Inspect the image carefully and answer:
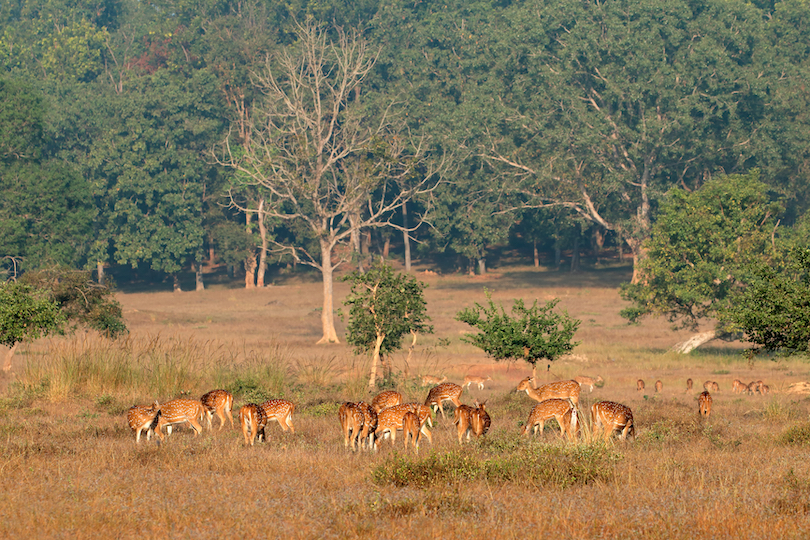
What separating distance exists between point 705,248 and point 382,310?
20.0 m

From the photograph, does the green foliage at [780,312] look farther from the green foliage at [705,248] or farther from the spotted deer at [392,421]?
the green foliage at [705,248]

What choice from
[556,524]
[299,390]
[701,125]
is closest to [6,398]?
[299,390]

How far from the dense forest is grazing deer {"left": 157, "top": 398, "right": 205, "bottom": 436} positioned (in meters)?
28.3

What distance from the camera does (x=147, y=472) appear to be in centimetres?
1112

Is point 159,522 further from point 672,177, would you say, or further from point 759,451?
point 672,177

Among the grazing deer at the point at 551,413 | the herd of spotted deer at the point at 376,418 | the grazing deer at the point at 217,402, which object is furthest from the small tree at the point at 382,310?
the grazing deer at the point at 551,413

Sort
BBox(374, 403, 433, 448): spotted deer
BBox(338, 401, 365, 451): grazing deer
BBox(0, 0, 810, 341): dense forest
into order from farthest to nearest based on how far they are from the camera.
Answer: BBox(0, 0, 810, 341): dense forest, BBox(374, 403, 433, 448): spotted deer, BBox(338, 401, 365, 451): grazing deer

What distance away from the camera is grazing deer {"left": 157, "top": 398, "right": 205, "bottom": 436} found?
14188 millimetres

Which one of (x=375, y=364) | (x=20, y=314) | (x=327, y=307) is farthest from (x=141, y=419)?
(x=327, y=307)

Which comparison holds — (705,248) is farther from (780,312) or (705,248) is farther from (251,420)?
(251,420)

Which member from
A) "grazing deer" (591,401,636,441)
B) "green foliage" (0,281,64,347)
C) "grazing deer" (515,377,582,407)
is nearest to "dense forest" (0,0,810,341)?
"green foliage" (0,281,64,347)

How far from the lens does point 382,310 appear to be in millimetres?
22953

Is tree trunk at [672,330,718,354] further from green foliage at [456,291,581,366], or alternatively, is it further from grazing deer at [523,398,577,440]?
grazing deer at [523,398,577,440]

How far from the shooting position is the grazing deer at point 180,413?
14188 millimetres
